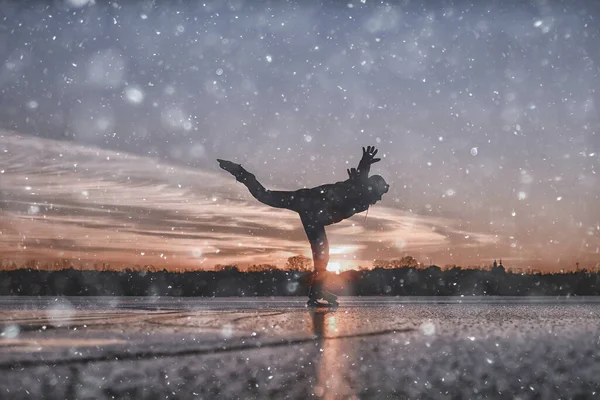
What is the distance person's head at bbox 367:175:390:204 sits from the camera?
9.58 m

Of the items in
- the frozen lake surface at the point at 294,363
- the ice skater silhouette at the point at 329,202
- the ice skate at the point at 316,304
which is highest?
the ice skater silhouette at the point at 329,202

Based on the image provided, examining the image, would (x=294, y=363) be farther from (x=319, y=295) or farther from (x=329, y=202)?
(x=329, y=202)

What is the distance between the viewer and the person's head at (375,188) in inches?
377

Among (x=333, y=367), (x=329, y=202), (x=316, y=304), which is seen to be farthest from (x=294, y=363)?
(x=329, y=202)

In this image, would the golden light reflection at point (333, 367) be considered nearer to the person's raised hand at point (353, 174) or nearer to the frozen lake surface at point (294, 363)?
the frozen lake surface at point (294, 363)

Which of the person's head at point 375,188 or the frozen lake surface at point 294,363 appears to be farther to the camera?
the person's head at point 375,188

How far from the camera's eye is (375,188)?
31.4ft

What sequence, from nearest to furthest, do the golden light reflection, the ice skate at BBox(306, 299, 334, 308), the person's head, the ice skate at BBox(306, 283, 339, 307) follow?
the golden light reflection, the ice skate at BBox(306, 299, 334, 308), the ice skate at BBox(306, 283, 339, 307), the person's head

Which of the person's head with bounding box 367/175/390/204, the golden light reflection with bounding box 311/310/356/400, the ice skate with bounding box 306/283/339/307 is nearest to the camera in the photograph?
the golden light reflection with bounding box 311/310/356/400

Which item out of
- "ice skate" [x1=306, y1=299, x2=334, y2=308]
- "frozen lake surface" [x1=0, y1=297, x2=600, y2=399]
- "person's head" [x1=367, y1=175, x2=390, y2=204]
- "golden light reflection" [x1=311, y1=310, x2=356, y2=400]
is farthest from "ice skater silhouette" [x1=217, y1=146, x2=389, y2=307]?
"golden light reflection" [x1=311, y1=310, x2=356, y2=400]

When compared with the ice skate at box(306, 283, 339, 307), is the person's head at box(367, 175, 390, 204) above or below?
above

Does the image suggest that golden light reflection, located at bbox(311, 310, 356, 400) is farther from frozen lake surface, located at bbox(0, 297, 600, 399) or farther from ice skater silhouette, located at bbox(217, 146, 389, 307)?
ice skater silhouette, located at bbox(217, 146, 389, 307)

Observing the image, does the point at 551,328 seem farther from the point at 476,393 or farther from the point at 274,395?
the point at 274,395

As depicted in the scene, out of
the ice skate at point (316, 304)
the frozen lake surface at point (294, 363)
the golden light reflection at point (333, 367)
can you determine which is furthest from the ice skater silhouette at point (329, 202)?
the golden light reflection at point (333, 367)
